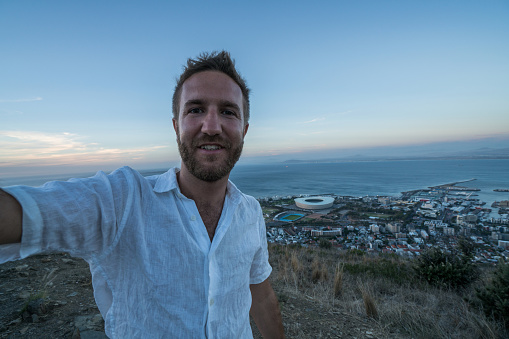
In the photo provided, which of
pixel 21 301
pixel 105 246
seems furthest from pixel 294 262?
pixel 105 246

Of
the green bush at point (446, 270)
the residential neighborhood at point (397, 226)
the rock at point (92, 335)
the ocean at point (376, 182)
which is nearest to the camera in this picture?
the rock at point (92, 335)

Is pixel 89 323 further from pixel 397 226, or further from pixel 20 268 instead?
pixel 397 226

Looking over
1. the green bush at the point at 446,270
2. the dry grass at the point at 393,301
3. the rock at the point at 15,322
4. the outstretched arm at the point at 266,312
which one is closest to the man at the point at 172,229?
the outstretched arm at the point at 266,312

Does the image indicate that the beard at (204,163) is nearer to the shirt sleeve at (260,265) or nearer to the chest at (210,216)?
the chest at (210,216)

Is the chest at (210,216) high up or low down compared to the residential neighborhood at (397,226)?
up

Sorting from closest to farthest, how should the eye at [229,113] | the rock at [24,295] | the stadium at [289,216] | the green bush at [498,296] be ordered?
1. the eye at [229,113]
2. the rock at [24,295]
3. the green bush at [498,296]
4. the stadium at [289,216]

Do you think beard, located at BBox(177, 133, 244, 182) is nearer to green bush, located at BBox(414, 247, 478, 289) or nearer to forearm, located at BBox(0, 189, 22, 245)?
forearm, located at BBox(0, 189, 22, 245)

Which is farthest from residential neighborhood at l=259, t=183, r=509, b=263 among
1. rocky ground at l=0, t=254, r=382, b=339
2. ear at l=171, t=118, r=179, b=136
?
ear at l=171, t=118, r=179, b=136

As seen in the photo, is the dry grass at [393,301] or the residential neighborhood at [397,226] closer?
the dry grass at [393,301]
